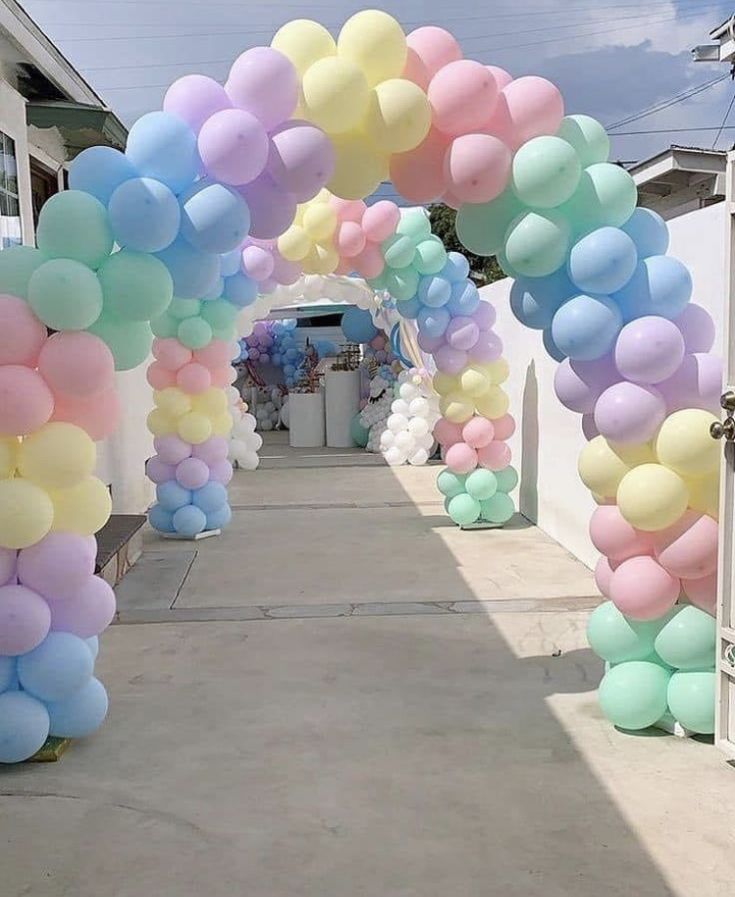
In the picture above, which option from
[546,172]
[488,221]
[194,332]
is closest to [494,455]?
[194,332]

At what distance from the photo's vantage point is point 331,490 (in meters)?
11.3

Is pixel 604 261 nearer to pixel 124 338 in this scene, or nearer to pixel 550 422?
pixel 124 338

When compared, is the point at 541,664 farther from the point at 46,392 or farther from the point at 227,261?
the point at 227,261

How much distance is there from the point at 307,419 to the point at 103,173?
13624 mm

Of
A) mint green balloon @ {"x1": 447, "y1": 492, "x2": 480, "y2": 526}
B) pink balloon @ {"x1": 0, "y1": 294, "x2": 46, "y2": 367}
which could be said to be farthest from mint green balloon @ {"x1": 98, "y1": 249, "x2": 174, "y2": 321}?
mint green balloon @ {"x1": 447, "y1": 492, "x2": 480, "y2": 526}

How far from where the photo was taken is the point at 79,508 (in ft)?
12.0

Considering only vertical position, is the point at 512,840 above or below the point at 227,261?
below

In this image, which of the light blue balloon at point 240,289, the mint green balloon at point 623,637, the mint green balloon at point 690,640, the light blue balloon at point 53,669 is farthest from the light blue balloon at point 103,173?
the light blue balloon at point 240,289

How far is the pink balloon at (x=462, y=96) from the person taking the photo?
12.0 feet

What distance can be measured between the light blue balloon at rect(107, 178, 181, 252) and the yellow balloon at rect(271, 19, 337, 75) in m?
0.75

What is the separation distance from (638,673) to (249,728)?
5.14 ft

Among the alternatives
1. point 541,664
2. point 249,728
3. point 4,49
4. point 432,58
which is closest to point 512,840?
point 249,728

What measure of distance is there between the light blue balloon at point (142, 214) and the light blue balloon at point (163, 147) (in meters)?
0.07

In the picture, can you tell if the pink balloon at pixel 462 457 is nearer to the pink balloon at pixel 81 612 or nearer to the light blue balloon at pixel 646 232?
the light blue balloon at pixel 646 232
